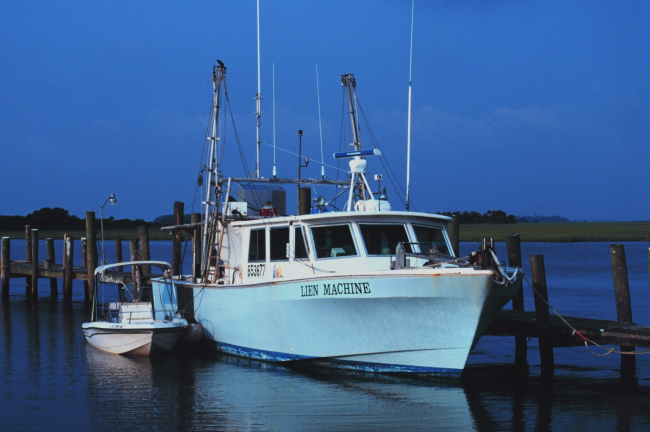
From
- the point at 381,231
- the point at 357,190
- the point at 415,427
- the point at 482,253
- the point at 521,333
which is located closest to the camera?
the point at 415,427

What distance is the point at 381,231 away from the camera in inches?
590

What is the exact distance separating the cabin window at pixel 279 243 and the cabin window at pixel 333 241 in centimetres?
76

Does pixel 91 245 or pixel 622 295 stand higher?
pixel 91 245

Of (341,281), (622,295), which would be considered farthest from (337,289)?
(622,295)

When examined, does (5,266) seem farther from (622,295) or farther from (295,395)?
(622,295)

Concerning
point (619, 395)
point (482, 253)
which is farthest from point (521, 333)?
point (482, 253)

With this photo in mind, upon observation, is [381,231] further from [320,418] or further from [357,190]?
[320,418]

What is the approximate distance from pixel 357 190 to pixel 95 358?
739cm

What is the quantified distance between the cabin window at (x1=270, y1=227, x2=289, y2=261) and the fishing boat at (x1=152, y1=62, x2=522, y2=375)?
22 mm

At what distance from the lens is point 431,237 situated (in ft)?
51.0

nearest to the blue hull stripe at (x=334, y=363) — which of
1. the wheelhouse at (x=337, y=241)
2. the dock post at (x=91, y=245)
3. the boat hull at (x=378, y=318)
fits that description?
the boat hull at (x=378, y=318)

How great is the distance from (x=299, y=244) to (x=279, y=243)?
62 centimetres

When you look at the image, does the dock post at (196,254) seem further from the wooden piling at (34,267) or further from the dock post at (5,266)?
the dock post at (5,266)

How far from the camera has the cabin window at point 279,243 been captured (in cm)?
1541
